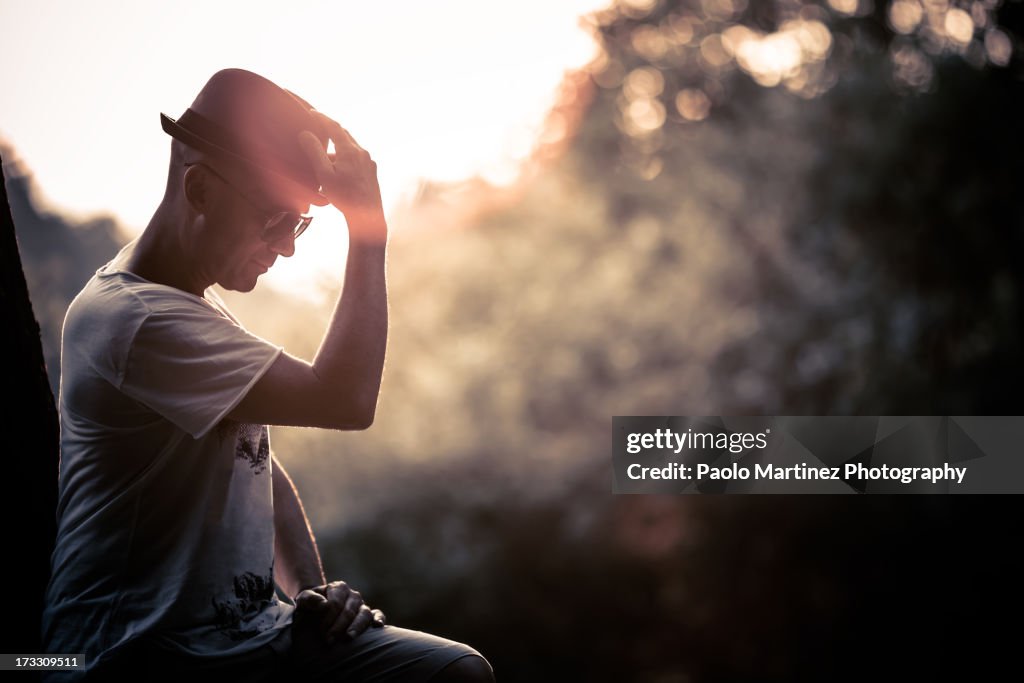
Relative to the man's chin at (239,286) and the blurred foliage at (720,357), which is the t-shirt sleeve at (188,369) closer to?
the man's chin at (239,286)

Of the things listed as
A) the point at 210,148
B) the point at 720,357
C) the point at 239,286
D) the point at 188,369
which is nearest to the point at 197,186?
the point at 210,148

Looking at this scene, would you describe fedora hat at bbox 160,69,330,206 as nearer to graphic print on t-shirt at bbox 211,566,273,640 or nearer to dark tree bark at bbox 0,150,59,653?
dark tree bark at bbox 0,150,59,653

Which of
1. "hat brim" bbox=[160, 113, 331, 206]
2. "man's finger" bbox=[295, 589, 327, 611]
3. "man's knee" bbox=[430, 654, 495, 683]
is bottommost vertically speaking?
"man's knee" bbox=[430, 654, 495, 683]

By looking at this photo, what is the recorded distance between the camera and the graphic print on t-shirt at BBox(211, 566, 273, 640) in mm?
1410

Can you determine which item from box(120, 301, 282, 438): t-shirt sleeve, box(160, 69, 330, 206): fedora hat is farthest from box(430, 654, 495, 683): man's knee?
box(160, 69, 330, 206): fedora hat

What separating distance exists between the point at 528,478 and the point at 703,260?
132 inches

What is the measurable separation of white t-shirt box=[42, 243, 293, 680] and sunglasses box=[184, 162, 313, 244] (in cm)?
17

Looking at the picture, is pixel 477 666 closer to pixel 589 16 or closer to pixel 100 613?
pixel 100 613

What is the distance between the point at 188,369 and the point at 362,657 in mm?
597

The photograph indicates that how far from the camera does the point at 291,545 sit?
1785mm

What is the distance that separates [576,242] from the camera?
37.7ft

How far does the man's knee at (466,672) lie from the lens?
152 centimetres

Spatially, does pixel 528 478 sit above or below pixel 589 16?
below

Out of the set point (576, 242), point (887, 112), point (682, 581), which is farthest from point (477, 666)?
point (576, 242)
